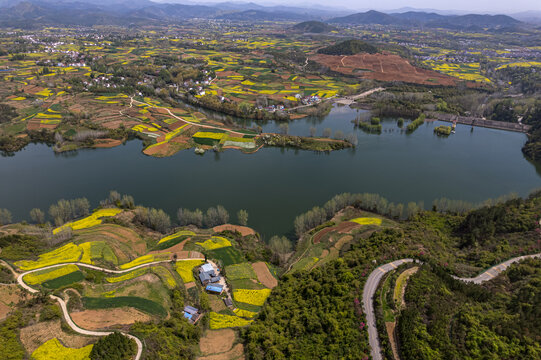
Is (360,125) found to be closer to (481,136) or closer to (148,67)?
(481,136)

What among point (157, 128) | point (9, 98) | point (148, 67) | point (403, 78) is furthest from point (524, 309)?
point (148, 67)

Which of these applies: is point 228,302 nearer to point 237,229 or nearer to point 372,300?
point 237,229

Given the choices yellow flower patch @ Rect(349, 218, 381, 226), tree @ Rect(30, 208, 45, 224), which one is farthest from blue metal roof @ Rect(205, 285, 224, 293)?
tree @ Rect(30, 208, 45, 224)

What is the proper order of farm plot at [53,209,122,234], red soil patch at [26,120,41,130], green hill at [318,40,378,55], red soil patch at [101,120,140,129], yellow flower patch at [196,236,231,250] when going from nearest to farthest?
yellow flower patch at [196,236,231,250]
farm plot at [53,209,122,234]
red soil patch at [26,120,41,130]
red soil patch at [101,120,140,129]
green hill at [318,40,378,55]

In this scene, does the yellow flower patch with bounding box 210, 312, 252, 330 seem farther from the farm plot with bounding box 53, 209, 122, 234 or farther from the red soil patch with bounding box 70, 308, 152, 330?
the farm plot with bounding box 53, 209, 122, 234

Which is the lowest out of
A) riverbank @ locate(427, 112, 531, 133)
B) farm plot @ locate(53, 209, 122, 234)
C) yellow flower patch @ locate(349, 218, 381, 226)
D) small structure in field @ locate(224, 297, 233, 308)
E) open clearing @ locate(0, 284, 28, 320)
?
small structure in field @ locate(224, 297, 233, 308)

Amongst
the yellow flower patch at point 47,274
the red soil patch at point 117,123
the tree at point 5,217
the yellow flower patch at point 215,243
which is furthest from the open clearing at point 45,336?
the red soil patch at point 117,123

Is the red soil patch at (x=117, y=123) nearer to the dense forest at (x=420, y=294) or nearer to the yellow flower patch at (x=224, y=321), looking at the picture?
the yellow flower patch at (x=224, y=321)
